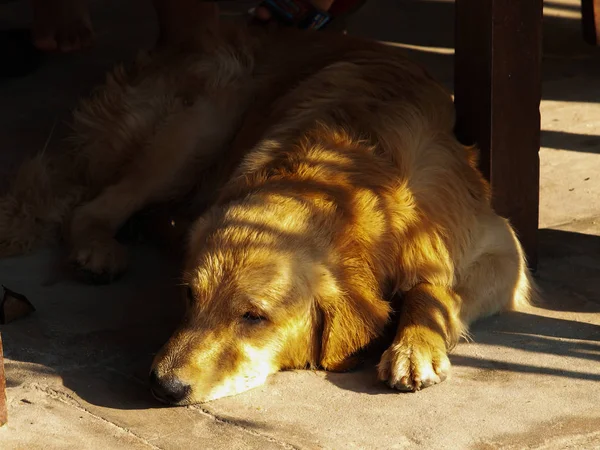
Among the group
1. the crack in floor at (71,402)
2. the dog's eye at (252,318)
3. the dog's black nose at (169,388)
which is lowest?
the crack in floor at (71,402)

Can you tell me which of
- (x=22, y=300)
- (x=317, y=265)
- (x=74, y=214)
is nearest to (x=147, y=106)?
(x=74, y=214)

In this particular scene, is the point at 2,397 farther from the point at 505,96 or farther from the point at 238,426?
the point at 505,96

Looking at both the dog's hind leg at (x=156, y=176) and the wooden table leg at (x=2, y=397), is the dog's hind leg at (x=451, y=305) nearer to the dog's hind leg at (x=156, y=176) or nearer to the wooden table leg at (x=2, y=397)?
the wooden table leg at (x=2, y=397)

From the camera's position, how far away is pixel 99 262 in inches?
201

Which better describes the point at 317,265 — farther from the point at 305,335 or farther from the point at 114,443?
the point at 114,443

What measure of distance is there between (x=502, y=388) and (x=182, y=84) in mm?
2480

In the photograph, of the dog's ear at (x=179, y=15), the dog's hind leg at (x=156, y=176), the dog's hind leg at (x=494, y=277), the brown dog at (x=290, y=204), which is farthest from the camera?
the dog's ear at (x=179, y=15)

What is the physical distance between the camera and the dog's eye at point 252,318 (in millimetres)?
3938

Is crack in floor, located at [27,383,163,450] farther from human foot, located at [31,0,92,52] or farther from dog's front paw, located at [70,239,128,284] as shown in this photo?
human foot, located at [31,0,92,52]

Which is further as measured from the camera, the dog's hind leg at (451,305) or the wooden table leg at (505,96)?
the wooden table leg at (505,96)

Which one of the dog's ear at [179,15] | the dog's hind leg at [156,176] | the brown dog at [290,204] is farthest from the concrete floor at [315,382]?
the dog's ear at [179,15]

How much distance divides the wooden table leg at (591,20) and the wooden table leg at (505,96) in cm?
298

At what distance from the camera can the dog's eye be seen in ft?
12.9

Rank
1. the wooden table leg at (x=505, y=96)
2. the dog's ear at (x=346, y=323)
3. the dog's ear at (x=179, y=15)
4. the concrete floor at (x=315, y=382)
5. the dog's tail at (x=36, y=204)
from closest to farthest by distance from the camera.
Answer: the concrete floor at (x=315, y=382), the dog's ear at (x=346, y=323), the wooden table leg at (x=505, y=96), the dog's tail at (x=36, y=204), the dog's ear at (x=179, y=15)
